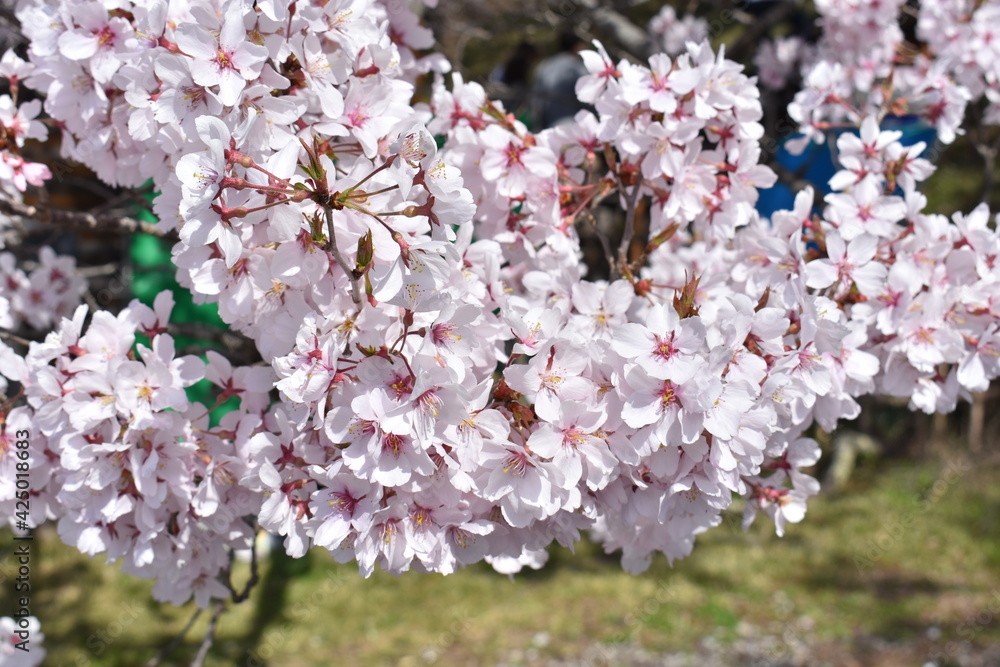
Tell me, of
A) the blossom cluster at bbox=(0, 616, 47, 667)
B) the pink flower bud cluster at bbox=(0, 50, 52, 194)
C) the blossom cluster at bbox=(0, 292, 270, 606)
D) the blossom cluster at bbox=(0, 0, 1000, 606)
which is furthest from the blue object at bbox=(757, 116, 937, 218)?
the blossom cluster at bbox=(0, 616, 47, 667)

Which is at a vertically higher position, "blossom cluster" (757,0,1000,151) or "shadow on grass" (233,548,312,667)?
"blossom cluster" (757,0,1000,151)

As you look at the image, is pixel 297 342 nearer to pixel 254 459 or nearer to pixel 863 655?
pixel 254 459

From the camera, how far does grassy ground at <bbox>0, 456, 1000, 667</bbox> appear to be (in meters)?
4.19

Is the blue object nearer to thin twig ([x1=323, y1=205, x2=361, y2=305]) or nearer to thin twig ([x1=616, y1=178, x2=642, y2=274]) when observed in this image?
thin twig ([x1=616, y1=178, x2=642, y2=274])

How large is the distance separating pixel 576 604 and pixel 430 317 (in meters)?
3.64

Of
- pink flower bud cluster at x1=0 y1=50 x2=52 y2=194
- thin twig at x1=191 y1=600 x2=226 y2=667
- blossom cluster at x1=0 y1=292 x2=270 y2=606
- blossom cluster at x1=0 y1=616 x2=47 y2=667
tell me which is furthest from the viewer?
thin twig at x1=191 y1=600 x2=226 y2=667

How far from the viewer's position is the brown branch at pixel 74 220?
2031mm

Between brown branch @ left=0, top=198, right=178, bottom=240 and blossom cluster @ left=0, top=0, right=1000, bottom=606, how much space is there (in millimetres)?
258

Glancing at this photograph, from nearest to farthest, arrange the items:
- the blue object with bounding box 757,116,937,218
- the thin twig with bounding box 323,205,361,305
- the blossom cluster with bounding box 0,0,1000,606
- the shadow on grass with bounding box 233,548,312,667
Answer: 1. the thin twig with bounding box 323,205,361,305
2. the blossom cluster with bounding box 0,0,1000,606
3. the blue object with bounding box 757,116,937,218
4. the shadow on grass with bounding box 233,548,312,667

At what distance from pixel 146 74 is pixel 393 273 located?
700 millimetres

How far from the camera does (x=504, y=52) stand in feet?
21.5

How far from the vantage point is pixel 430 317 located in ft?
4.52

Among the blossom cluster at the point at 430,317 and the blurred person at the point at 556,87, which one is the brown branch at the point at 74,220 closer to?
the blossom cluster at the point at 430,317

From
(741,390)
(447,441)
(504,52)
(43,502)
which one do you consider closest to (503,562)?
(447,441)
